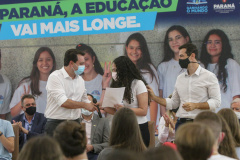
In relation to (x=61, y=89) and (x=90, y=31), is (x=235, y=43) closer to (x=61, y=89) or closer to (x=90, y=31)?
(x=90, y=31)

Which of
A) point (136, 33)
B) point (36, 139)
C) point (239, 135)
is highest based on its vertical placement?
point (136, 33)

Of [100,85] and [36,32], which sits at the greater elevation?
[36,32]

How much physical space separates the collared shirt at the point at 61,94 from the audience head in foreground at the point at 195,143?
7.47ft

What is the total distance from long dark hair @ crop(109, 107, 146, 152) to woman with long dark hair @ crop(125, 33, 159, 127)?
316 centimetres

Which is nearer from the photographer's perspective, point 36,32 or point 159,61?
point 159,61

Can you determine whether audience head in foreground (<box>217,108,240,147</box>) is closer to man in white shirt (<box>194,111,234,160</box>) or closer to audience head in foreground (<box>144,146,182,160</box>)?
man in white shirt (<box>194,111,234,160</box>)

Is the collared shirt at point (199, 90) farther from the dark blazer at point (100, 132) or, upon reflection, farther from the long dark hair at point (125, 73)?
the dark blazer at point (100, 132)

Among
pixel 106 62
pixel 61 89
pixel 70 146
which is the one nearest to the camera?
pixel 70 146

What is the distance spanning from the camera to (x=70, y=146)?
7.75ft

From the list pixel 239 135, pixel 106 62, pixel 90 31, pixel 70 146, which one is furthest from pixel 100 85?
pixel 70 146

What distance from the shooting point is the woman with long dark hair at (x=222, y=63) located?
18.9 feet

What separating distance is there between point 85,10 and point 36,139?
4.62 m

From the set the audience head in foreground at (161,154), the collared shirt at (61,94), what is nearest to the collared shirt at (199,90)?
the collared shirt at (61,94)

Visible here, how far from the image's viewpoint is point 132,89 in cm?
405
